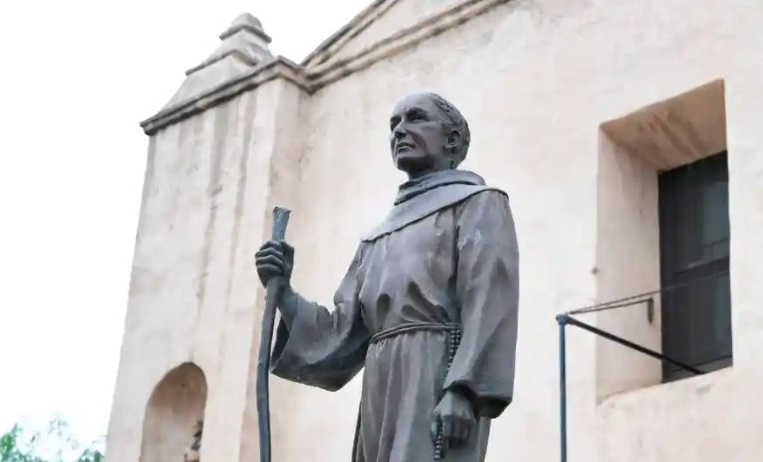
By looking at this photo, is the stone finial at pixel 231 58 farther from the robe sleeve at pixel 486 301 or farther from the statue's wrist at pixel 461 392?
the statue's wrist at pixel 461 392

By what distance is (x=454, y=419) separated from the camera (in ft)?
15.8

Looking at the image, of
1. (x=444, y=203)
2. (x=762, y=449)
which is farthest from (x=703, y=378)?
(x=444, y=203)

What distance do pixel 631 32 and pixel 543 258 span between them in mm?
1787

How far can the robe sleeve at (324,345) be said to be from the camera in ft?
18.2

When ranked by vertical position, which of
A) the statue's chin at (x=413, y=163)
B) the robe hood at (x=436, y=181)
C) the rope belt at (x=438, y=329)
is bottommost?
the rope belt at (x=438, y=329)

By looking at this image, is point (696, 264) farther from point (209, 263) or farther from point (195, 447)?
point (195, 447)

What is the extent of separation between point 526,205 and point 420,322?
5.92 m

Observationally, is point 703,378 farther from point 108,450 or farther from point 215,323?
point 108,450

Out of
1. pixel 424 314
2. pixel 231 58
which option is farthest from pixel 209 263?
pixel 424 314

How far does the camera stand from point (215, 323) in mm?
12844

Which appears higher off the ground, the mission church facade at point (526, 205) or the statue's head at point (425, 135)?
the mission church facade at point (526, 205)

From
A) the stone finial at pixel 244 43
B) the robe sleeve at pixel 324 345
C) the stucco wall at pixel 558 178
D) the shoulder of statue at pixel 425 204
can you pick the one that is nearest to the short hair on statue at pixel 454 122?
A: the shoulder of statue at pixel 425 204

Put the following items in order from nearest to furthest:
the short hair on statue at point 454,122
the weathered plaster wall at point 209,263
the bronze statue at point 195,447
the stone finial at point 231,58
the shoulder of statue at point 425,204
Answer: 1. the shoulder of statue at point 425,204
2. the short hair on statue at point 454,122
3. the weathered plaster wall at point 209,263
4. the bronze statue at point 195,447
5. the stone finial at point 231,58

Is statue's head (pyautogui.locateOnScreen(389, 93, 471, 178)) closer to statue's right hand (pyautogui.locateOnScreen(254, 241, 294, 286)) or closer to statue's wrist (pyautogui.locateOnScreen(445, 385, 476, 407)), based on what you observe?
statue's right hand (pyautogui.locateOnScreen(254, 241, 294, 286))
